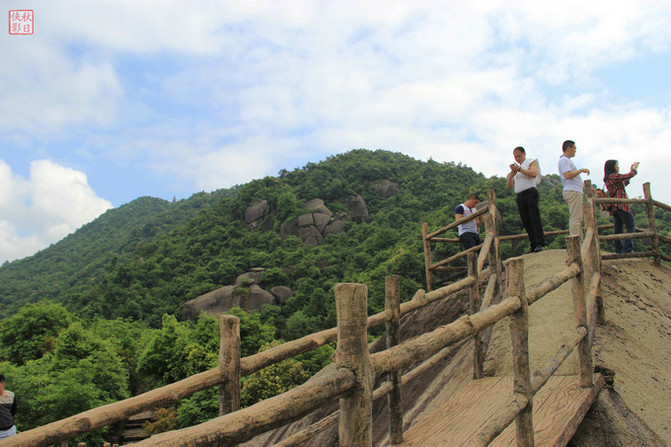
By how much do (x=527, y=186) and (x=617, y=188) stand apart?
6.79 feet

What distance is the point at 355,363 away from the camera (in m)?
1.67

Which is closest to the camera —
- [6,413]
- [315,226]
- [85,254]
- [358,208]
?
[6,413]

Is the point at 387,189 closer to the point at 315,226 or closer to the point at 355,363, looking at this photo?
the point at 315,226

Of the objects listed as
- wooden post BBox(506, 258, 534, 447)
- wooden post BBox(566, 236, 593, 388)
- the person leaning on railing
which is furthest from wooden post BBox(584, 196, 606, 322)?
wooden post BBox(506, 258, 534, 447)

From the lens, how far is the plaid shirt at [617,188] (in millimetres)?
6918

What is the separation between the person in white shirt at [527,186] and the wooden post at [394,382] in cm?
277

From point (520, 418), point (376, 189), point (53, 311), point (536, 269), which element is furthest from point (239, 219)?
point (520, 418)

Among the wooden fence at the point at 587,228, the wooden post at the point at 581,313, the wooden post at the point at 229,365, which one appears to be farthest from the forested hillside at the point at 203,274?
the wooden post at the point at 581,313

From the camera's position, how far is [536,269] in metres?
6.27

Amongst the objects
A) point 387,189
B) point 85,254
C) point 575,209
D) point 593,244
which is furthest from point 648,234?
point 85,254

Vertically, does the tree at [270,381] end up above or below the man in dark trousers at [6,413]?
below

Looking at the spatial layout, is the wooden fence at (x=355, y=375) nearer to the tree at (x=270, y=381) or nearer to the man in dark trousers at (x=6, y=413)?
the man in dark trousers at (x=6, y=413)

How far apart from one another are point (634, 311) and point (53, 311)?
2548cm

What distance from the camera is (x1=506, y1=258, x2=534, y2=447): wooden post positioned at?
2494 millimetres
